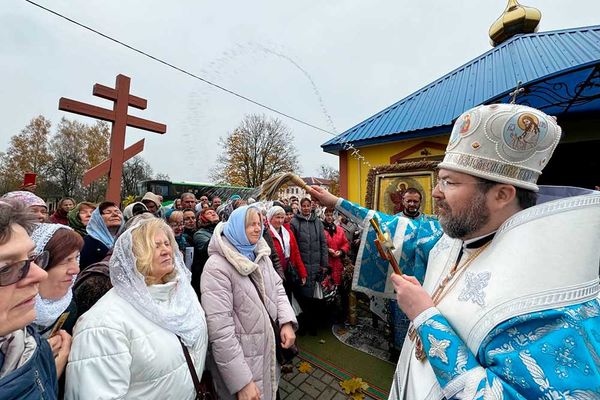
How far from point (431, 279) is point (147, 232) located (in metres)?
1.98

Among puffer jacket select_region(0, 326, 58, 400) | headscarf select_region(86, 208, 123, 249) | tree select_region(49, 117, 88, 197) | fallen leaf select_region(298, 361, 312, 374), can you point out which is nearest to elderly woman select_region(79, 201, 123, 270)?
headscarf select_region(86, 208, 123, 249)

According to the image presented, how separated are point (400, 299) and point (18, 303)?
1524mm

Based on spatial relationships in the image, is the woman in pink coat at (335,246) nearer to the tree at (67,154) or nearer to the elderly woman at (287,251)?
the elderly woman at (287,251)

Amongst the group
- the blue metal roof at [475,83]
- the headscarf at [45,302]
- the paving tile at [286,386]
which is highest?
the blue metal roof at [475,83]

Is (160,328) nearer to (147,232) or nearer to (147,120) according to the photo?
(147,232)

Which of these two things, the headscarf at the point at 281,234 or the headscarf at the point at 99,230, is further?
the headscarf at the point at 281,234

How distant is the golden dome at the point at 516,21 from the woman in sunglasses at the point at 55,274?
10.8m

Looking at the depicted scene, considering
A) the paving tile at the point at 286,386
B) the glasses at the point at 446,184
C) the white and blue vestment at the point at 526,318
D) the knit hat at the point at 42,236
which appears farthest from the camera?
the paving tile at the point at 286,386

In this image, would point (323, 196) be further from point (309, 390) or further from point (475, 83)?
point (475, 83)

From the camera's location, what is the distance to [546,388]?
82cm

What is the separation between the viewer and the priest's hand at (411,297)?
3.91 feet

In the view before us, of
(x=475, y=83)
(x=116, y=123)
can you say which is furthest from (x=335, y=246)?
(x=116, y=123)

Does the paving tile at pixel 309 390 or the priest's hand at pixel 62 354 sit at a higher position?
the priest's hand at pixel 62 354

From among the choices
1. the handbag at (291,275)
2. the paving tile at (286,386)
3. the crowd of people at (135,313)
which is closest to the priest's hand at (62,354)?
the crowd of people at (135,313)
